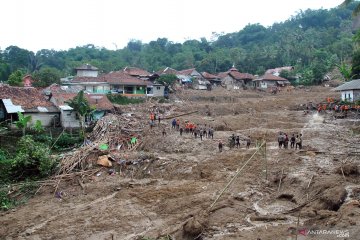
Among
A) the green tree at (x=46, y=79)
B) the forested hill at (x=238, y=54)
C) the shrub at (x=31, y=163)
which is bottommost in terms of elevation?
the shrub at (x=31, y=163)

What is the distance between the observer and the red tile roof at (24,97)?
32.3 meters

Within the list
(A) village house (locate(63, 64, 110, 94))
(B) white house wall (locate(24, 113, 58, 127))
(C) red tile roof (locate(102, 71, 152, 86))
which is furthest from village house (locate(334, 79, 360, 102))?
(B) white house wall (locate(24, 113, 58, 127))

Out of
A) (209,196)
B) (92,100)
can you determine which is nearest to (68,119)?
(92,100)

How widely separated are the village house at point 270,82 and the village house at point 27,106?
3577 centimetres

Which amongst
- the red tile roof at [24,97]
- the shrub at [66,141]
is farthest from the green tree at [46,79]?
the shrub at [66,141]

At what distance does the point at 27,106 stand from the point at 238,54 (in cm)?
5379

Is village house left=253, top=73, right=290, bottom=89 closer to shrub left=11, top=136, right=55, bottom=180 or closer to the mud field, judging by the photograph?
the mud field

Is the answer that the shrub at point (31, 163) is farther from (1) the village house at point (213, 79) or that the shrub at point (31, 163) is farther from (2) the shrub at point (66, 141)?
(1) the village house at point (213, 79)

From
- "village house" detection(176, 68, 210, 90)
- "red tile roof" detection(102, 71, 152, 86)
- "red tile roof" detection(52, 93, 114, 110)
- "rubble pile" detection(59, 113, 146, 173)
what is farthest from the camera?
"village house" detection(176, 68, 210, 90)

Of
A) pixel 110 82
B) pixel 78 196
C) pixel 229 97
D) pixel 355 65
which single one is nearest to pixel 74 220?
pixel 78 196

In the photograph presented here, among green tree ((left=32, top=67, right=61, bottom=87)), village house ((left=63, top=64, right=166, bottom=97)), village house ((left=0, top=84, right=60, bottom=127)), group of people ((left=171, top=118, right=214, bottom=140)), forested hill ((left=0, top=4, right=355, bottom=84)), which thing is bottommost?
group of people ((left=171, top=118, right=214, bottom=140))

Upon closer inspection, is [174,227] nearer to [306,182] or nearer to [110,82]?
[306,182]

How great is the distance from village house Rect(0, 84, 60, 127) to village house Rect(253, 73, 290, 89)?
35.8m

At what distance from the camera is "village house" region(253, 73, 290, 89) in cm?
5809
